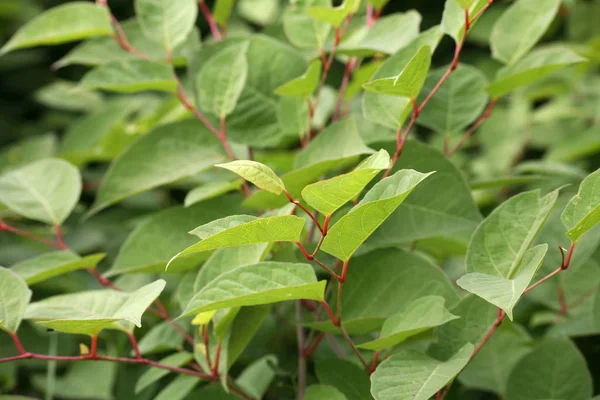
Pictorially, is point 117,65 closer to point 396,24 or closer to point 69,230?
point 396,24

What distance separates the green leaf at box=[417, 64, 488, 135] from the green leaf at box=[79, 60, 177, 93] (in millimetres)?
269

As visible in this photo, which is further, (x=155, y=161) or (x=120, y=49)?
(x=120, y=49)

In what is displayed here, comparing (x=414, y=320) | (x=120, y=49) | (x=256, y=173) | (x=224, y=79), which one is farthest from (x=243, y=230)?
(x=120, y=49)

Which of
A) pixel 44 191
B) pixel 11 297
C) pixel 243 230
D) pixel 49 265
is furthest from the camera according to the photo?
pixel 44 191

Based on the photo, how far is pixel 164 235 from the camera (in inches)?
27.3

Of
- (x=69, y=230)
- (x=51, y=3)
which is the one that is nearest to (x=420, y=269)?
(x=69, y=230)

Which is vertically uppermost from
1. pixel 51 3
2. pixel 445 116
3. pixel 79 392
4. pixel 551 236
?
pixel 445 116

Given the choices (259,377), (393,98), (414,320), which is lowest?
(259,377)

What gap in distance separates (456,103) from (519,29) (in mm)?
96

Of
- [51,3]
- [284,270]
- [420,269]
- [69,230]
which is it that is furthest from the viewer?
[51,3]

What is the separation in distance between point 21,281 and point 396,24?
447 mm

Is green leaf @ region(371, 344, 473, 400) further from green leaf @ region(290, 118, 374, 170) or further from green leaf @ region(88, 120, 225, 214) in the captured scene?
green leaf @ region(88, 120, 225, 214)

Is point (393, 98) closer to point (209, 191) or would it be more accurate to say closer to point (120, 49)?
point (209, 191)

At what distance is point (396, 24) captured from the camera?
2.37 ft
